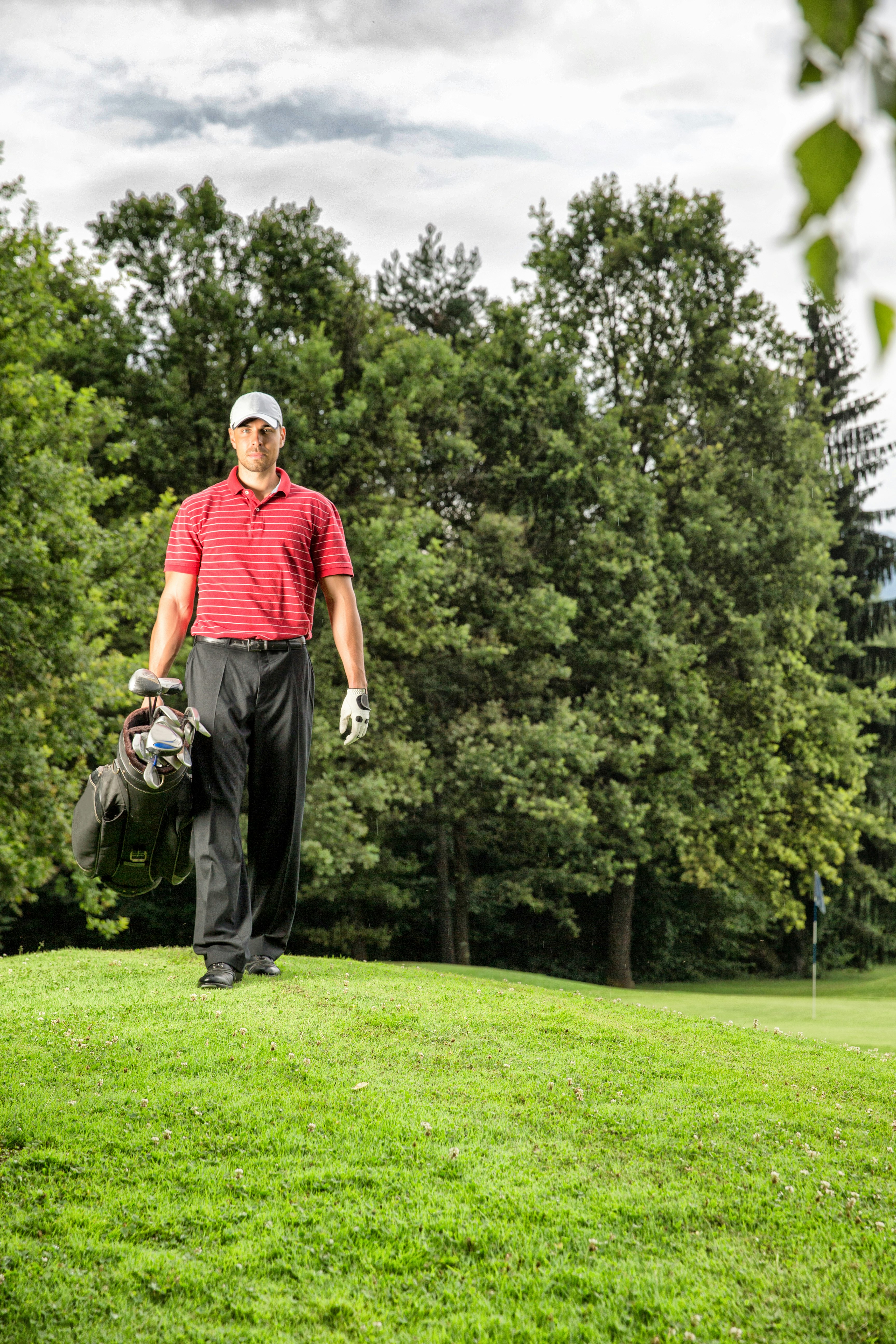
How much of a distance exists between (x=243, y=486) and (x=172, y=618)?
0.83 meters

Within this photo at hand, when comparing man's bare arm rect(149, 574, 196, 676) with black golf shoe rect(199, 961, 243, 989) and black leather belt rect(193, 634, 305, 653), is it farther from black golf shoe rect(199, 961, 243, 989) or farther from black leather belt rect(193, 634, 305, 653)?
black golf shoe rect(199, 961, 243, 989)

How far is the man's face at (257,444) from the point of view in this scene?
19.0 ft

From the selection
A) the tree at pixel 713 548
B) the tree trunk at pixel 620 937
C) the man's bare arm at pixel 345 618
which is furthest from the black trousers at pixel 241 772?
the tree trunk at pixel 620 937

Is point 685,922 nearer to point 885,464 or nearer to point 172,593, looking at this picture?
point 885,464

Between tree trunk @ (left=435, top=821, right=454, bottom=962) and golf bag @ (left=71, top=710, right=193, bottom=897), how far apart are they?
1937 centimetres

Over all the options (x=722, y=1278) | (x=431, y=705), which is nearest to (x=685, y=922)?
(x=431, y=705)

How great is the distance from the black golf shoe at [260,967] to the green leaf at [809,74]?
20.3 feet

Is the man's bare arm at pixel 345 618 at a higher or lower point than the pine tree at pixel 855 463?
lower

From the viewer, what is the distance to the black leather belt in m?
5.82

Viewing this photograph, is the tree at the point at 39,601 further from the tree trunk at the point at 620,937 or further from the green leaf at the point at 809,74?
the tree trunk at the point at 620,937

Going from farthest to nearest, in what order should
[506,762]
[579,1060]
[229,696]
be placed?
1. [506,762]
2. [229,696]
3. [579,1060]

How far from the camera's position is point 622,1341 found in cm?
253

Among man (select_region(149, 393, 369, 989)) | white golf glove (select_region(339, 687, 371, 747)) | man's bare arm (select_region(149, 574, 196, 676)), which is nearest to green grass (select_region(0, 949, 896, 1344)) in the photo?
man (select_region(149, 393, 369, 989))

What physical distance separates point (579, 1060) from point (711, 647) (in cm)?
1972
